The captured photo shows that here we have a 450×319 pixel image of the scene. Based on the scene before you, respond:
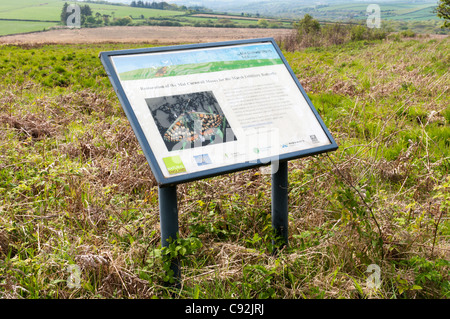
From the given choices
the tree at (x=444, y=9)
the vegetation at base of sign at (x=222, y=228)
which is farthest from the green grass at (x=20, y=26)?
the vegetation at base of sign at (x=222, y=228)

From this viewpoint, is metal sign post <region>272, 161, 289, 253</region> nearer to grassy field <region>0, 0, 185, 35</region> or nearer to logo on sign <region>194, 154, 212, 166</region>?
logo on sign <region>194, 154, 212, 166</region>

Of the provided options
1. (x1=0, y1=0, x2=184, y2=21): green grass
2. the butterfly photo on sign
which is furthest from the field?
the butterfly photo on sign

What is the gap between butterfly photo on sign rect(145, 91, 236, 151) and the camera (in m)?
2.15

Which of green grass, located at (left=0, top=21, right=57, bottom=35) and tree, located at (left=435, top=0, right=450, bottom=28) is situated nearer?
tree, located at (left=435, top=0, right=450, bottom=28)

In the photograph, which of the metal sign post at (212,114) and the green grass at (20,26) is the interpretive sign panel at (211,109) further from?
the green grass at (20,26)

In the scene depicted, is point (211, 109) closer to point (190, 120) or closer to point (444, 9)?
point (190, 120)

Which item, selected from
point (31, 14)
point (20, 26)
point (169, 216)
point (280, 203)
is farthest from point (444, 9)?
point (31, 14)

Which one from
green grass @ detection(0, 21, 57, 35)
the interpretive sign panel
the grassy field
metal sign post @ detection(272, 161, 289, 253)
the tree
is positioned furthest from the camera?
the grassy field

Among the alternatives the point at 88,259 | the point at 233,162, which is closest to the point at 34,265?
the point at 88,259

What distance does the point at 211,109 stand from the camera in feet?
7.63

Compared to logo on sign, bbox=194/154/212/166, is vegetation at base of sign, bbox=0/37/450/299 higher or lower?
lower

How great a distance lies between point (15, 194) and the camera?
3.32 meters

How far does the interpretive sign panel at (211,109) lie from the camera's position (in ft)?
6.92

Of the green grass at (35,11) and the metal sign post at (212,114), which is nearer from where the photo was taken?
the metal sign post at (212,114)
